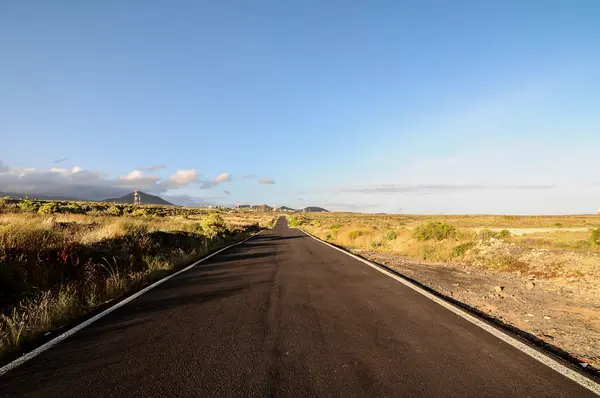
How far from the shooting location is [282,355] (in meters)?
3.74

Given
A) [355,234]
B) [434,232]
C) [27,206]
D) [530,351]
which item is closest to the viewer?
[530,351]

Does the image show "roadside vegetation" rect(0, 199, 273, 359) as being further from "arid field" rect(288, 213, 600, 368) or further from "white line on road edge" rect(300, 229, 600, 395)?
"arid field" rect(288, 213, 600, 368)

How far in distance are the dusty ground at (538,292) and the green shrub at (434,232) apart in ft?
12.0

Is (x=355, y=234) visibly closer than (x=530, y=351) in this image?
No

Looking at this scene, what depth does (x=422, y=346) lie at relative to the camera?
4.15 metres

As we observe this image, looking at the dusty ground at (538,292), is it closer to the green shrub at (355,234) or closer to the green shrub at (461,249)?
the green shrub at (461,249)

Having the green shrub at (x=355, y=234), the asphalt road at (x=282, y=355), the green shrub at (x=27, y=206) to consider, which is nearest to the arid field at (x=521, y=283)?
the asphalt road at (x=282, y=355)

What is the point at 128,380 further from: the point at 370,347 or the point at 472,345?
the point at 472,345

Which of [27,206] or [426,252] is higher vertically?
[27,206]

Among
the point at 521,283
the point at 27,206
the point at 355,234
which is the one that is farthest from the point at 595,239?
the point at 27,206

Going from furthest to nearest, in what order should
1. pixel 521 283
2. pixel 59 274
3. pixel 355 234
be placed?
pixel 355 234 < pixel 521 283 < pixel 59 274

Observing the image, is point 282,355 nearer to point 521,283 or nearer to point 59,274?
point 59,274

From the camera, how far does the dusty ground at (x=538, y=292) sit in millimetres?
4961

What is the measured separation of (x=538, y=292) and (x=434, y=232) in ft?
31.2
